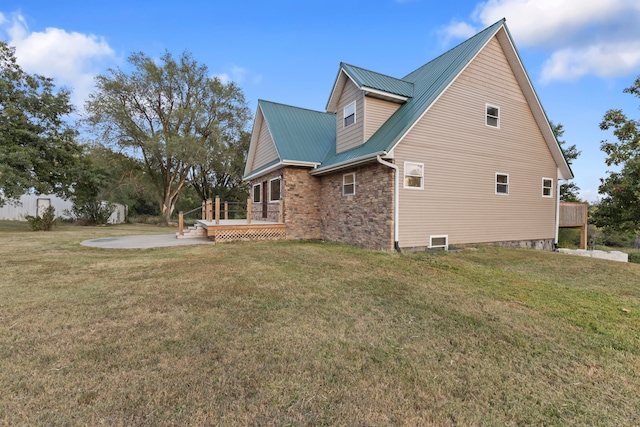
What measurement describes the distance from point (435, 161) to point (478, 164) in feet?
6.28

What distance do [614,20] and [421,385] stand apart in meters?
16.1

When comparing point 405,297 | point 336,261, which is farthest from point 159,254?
point 405,297

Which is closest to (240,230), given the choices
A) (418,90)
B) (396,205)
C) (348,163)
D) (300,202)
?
(300,202)

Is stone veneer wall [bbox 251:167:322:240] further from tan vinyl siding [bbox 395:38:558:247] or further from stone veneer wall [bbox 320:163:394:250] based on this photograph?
tan vinyl siding [bbox 395:38:558:247]

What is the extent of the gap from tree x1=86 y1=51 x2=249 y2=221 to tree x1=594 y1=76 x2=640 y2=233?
81.5 feet

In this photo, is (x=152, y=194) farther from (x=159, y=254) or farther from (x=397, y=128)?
(x=397, y=128)

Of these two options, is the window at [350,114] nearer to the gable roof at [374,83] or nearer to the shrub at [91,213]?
the gable roof at [374,83]

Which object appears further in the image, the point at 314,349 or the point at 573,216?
the point at 573,216

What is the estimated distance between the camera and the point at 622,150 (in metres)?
15.1

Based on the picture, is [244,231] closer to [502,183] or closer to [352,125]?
[352,125]

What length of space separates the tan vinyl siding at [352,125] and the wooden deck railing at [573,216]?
9.40m

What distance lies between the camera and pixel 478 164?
10.0 meters

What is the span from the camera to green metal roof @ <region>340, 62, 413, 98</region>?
9.82 m

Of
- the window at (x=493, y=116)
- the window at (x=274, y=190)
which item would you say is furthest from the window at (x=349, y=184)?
the window at (x=493, y=116)
